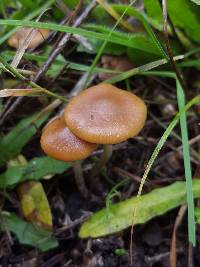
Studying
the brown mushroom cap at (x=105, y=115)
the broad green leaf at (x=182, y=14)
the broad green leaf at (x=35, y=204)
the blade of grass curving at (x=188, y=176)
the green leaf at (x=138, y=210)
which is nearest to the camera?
the blade of grass curving at (x=188, y=176)

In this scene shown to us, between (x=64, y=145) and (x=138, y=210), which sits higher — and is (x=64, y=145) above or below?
above

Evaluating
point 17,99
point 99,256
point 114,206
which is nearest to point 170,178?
point 114,206

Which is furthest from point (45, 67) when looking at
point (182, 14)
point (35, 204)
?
point (182, 14)

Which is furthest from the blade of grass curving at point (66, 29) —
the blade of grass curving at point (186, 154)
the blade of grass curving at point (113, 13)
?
the blade of grass curving at point (186, 154)

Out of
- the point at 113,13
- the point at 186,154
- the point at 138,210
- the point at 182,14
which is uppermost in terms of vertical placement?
the point at 113,13

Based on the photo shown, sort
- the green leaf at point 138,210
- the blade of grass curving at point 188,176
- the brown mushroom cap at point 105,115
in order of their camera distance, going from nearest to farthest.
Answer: the blade of grass curving at point 188,176
the brown mushroom cap at point 105,115
the green leaf at point 138,210

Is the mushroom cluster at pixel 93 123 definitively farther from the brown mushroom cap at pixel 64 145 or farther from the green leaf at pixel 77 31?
the green leaf at pixel 77 31

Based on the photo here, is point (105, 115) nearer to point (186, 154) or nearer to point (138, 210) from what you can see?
point (186, 154)
